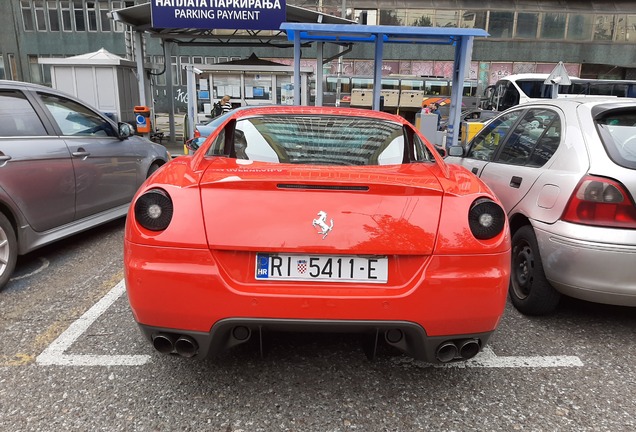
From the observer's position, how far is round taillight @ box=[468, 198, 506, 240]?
7.14 ft

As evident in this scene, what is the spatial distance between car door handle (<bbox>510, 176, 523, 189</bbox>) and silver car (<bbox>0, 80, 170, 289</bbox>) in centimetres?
381

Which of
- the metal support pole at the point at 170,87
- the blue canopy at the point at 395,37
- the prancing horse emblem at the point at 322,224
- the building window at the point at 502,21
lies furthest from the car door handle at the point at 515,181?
the building window at the point at 502,21

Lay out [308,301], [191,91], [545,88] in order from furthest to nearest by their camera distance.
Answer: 1. [545,88]
2. [191,91]
3. [308,301]

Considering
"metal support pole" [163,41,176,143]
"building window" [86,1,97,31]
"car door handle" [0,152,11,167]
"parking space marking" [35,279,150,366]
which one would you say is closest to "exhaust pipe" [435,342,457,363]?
"parking space marking" [35,279,150,366]

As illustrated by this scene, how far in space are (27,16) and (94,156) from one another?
122ft

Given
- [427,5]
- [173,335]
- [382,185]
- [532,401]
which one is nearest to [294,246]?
[382,185]

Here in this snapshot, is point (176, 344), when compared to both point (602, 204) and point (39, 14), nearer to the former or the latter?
point (602, 204)

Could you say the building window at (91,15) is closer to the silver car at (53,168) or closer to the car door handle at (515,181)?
the silver car at (53,168)

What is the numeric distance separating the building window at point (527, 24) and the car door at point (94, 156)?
114ft

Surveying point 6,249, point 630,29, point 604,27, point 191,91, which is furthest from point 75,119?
point 630,29

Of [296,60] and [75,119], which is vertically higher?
[296,60]

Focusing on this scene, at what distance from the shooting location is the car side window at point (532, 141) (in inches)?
137

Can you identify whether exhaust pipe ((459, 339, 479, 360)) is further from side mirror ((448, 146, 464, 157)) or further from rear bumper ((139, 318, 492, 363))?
side mirror ((448, 146, 464, 157))

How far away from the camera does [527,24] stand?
1319 inches
